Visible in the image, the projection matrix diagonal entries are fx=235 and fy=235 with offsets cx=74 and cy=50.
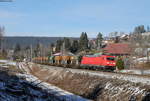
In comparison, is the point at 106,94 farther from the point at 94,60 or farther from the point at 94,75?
the point at 94,60

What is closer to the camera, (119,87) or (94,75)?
(119,87)

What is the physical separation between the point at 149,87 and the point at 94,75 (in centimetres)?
1242

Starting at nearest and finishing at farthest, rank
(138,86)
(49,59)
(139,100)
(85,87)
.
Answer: (139,100), (138,86), (85,87), (49,59)

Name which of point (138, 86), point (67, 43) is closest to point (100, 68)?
point (138, 86)

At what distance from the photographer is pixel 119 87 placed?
23094 mm

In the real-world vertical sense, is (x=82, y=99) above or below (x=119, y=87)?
below

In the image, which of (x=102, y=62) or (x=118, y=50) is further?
(x=118, y=50)

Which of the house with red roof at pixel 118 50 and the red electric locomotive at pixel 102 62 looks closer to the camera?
the red electric locomotive at pixel 102 62

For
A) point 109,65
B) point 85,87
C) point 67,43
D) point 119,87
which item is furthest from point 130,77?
point 67,43

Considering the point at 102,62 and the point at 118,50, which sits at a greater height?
the point at 118,50

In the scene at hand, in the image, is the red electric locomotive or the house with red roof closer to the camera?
the red electric locomotive

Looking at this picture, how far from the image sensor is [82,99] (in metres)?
25.5

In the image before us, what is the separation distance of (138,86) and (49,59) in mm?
70844

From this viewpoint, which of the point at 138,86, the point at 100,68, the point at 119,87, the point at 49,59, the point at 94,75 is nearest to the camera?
the point at 138,86
